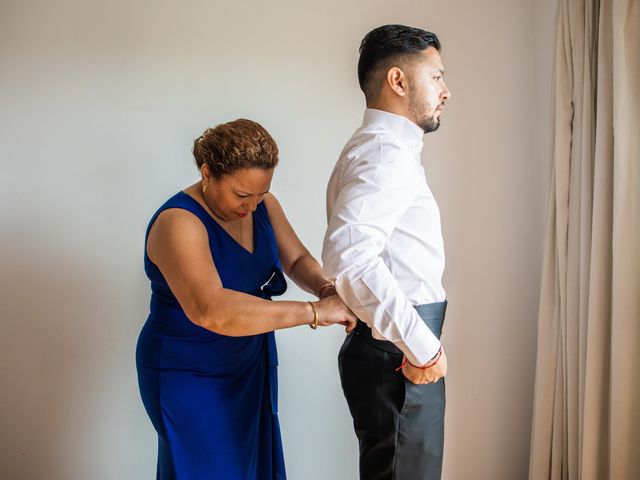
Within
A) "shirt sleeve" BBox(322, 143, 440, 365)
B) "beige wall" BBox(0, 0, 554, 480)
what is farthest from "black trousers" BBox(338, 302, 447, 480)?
"beige wall" BBox(0, 0, 554, 480)

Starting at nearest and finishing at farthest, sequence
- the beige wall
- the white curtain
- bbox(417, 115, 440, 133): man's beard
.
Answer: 1. bbox(417, 115, 440, 133): man's beard
2. the white curtain
3. the beige wall

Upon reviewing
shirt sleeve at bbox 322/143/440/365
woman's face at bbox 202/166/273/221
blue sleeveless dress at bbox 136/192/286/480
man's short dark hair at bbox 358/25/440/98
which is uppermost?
man's short dark hair at bbox 358/25/440/98

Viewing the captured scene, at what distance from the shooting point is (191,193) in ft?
5.61

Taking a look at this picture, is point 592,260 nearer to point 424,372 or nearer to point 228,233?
point 424,372

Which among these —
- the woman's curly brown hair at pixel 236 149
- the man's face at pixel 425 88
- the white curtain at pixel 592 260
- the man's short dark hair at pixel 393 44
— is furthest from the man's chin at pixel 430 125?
the white curtain at pixel 592 260

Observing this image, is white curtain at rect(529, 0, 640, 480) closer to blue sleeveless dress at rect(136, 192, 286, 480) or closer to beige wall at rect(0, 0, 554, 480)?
beige wall at rect(0, 0, 554, 480)

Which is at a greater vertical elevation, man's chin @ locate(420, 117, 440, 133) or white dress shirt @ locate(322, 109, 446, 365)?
man's chin @ locate(420, 117, 440, 133)

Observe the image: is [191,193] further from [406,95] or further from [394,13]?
[394,13]

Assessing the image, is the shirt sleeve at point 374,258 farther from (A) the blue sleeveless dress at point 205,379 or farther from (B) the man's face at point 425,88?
(A) the blue sleeveless dress at point 205,379

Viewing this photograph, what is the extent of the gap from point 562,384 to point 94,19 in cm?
224

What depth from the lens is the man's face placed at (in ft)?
4.82

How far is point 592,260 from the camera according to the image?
2016mm

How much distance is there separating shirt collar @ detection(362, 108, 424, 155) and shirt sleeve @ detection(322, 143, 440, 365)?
0.15 metres

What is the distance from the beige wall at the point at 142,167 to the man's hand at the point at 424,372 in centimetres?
109
